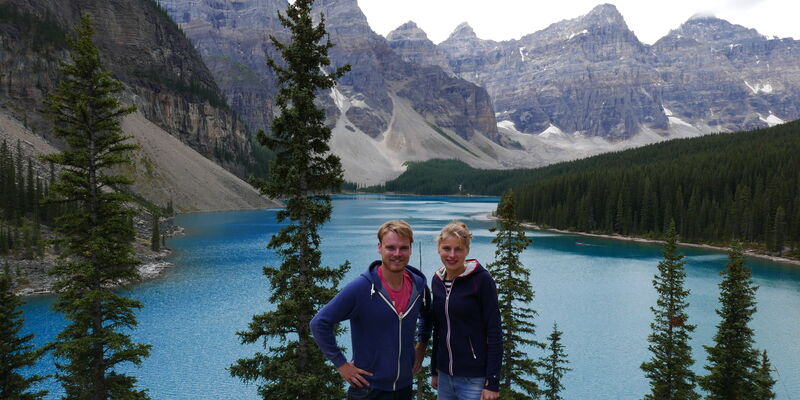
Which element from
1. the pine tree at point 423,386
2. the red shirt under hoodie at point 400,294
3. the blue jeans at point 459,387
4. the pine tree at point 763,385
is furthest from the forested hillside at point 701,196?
the red shirt under hoodie at point 400,294

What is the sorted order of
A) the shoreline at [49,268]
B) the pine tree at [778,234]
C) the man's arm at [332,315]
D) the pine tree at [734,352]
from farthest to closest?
the pine tree at [778,234]
the shoreline at [49,268]
the pine tree at [734,352]
the man's arm at [332,315]

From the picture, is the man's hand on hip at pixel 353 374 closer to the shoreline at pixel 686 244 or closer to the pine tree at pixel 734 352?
the pine tree at pixel 734 352

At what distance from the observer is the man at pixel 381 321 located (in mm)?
5184

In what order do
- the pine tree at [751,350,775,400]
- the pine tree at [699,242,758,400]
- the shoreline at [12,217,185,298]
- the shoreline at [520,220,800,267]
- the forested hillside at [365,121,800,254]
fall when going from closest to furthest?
the pine tree at [751,350,775,400]
the pine tree at [699,242,758,400]
the shoreline at [12,217,185,298]
the shoreline at [520,220,800,267]
the forested hillside at [365,121,800,254]

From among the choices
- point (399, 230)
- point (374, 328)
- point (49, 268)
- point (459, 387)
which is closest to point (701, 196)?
point (459, 387)

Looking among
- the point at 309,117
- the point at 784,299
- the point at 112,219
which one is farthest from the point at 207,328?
the point at 784,299

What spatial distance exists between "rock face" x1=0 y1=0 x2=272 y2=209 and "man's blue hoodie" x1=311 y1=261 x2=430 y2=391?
11023cm

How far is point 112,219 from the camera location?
1492 centimetres

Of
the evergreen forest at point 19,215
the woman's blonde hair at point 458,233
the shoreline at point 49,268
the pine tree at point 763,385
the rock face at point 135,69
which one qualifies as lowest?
the shoreline at point 49,268

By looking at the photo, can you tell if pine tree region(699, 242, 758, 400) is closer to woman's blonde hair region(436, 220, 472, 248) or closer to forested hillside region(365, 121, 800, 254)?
woman's blonde hair region(436, 220, 472, 248)

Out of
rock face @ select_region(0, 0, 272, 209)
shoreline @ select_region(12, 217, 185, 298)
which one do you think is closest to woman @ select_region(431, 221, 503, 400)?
shoreline @ select_region(12, 217, 185, 298)

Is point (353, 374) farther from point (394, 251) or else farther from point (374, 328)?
point (394, 251)

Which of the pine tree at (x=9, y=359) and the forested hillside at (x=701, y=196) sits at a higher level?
the forested hillside at (x=701, y=196)

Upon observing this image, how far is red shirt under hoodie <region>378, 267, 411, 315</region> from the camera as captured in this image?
532cm
